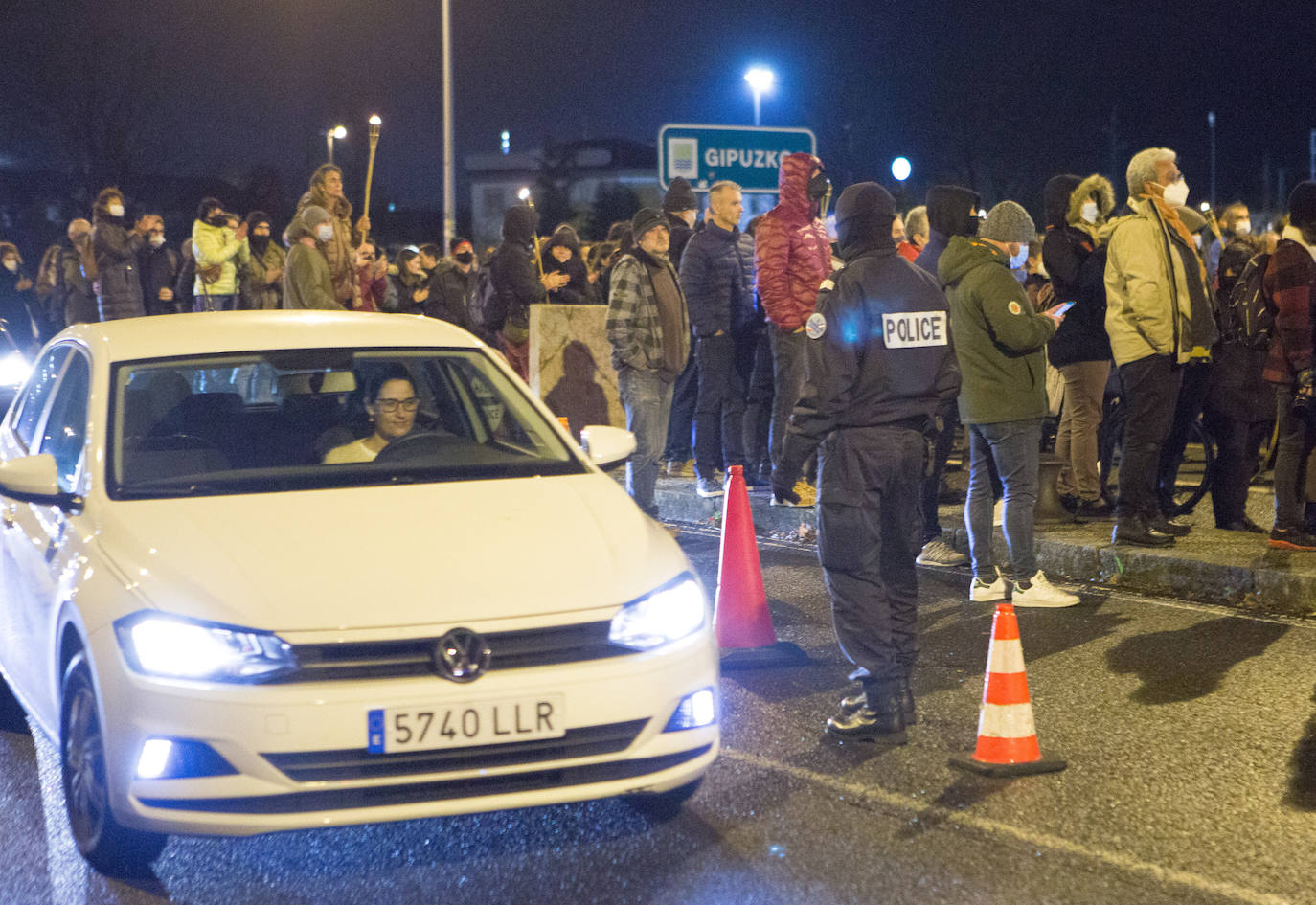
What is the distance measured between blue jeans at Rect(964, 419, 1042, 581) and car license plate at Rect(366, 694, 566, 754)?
400cm

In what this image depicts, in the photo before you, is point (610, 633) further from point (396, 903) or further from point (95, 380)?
point (95, 380)

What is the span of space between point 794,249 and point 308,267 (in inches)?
140

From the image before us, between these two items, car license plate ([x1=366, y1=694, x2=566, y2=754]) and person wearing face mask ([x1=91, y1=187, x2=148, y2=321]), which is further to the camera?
person wearing face mask ([x1=91, y1=187, x2=148, y2=321])

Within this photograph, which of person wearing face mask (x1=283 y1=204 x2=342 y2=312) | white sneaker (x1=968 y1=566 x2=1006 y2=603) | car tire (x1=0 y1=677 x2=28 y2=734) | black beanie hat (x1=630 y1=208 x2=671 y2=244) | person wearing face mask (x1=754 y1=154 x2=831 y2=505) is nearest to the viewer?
car tire (x1=0 y1=677 x2=28 y2=734)

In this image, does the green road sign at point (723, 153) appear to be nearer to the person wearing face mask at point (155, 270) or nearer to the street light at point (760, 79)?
the person wearing face mask at point (155, 270)

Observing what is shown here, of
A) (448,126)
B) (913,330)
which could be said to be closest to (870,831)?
(913,330)

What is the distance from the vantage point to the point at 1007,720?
16.3 ft

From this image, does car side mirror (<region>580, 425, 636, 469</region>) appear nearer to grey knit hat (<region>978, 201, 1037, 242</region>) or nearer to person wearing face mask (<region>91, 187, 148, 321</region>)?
grey knit hat (<region>978, 201, 1037, 242</region>)

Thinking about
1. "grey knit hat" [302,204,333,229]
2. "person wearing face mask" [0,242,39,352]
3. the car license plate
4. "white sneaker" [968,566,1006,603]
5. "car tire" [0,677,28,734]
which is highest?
"grey knit hat" [302,204,333,229]

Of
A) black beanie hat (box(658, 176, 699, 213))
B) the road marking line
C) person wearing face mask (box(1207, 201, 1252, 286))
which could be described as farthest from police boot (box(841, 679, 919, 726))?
black beanie hat (box(658, 176, 699, 213))

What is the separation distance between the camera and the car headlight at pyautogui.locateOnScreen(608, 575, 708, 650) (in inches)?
160

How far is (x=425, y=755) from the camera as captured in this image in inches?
150

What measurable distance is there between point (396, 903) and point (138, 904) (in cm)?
67

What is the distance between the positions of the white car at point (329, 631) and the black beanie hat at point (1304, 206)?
474cm
